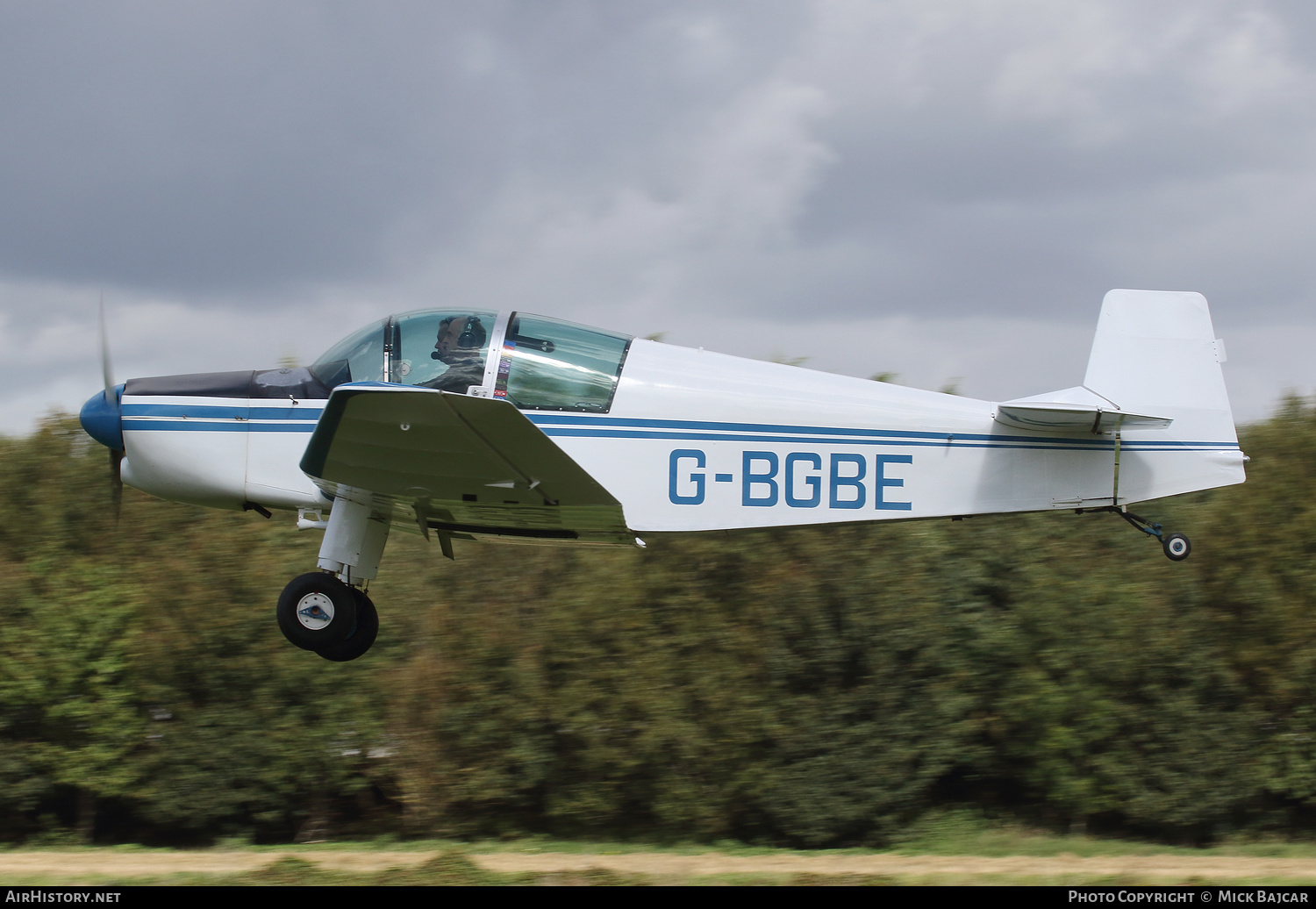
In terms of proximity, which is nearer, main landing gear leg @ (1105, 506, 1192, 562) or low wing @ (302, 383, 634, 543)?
low wing @ (302, 383, 634, 543)

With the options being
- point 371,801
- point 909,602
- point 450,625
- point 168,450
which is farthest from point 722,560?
point 168,450

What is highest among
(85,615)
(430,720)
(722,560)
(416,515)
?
(416,515)

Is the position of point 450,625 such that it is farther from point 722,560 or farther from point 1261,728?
point 1261,728

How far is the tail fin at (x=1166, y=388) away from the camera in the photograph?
281 inches

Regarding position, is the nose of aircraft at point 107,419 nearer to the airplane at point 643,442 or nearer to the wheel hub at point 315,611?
the airplane at point 643,442

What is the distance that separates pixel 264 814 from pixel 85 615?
4838 mm

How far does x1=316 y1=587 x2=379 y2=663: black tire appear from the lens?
23.5 feet

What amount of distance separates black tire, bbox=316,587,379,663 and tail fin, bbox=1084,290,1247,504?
16.4ft

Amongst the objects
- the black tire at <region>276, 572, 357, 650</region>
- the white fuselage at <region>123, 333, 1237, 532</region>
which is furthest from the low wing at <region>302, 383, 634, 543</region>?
the black tire at <region>276, 572, 357, 650</region>

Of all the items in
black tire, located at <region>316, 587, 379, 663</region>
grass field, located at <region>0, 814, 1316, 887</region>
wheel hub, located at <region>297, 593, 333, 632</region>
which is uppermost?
wheel hub, located at <region>297, 593, 333, 632</region>

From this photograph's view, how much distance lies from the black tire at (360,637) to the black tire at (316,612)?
6.1 inches

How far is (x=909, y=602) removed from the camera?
726 inches

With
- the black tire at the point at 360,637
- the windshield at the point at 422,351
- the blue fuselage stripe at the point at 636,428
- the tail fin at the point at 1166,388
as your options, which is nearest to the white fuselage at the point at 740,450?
the blue fuselage stripe at the point at 636,428

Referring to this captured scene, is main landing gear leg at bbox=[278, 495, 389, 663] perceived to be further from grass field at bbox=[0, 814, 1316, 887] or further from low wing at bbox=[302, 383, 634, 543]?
grass field at bbox=[0, 814, 1316, 887]
